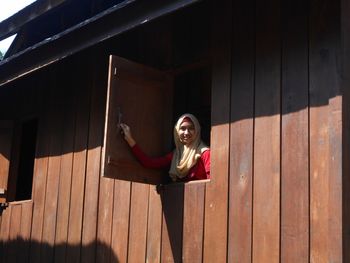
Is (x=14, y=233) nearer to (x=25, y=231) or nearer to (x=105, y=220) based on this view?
(x=25, y=231)

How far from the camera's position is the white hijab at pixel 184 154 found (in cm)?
606

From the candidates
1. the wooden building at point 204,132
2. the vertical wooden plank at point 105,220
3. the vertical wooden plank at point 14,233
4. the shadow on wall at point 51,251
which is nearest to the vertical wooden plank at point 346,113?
the wooden building at point 204,132

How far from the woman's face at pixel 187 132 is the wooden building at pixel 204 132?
292 mm

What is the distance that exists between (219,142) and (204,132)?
1947 millimetres

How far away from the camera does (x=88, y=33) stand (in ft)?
21.3

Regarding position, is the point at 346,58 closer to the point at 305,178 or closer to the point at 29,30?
the point at 305,178

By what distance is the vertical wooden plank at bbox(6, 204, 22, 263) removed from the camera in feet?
26.9

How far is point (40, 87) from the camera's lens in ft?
27.8

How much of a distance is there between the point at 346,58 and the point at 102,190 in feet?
9.66

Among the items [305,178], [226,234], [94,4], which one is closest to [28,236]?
[94,4]

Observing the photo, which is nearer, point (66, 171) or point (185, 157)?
point (185, 157)

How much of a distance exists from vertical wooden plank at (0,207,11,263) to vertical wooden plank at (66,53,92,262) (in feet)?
4.48

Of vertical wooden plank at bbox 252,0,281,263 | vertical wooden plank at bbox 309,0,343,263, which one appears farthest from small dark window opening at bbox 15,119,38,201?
vertical wooden plank at bbox 309,0,343,263

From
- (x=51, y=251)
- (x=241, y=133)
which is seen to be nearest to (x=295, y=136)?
(x=241, y=133)
